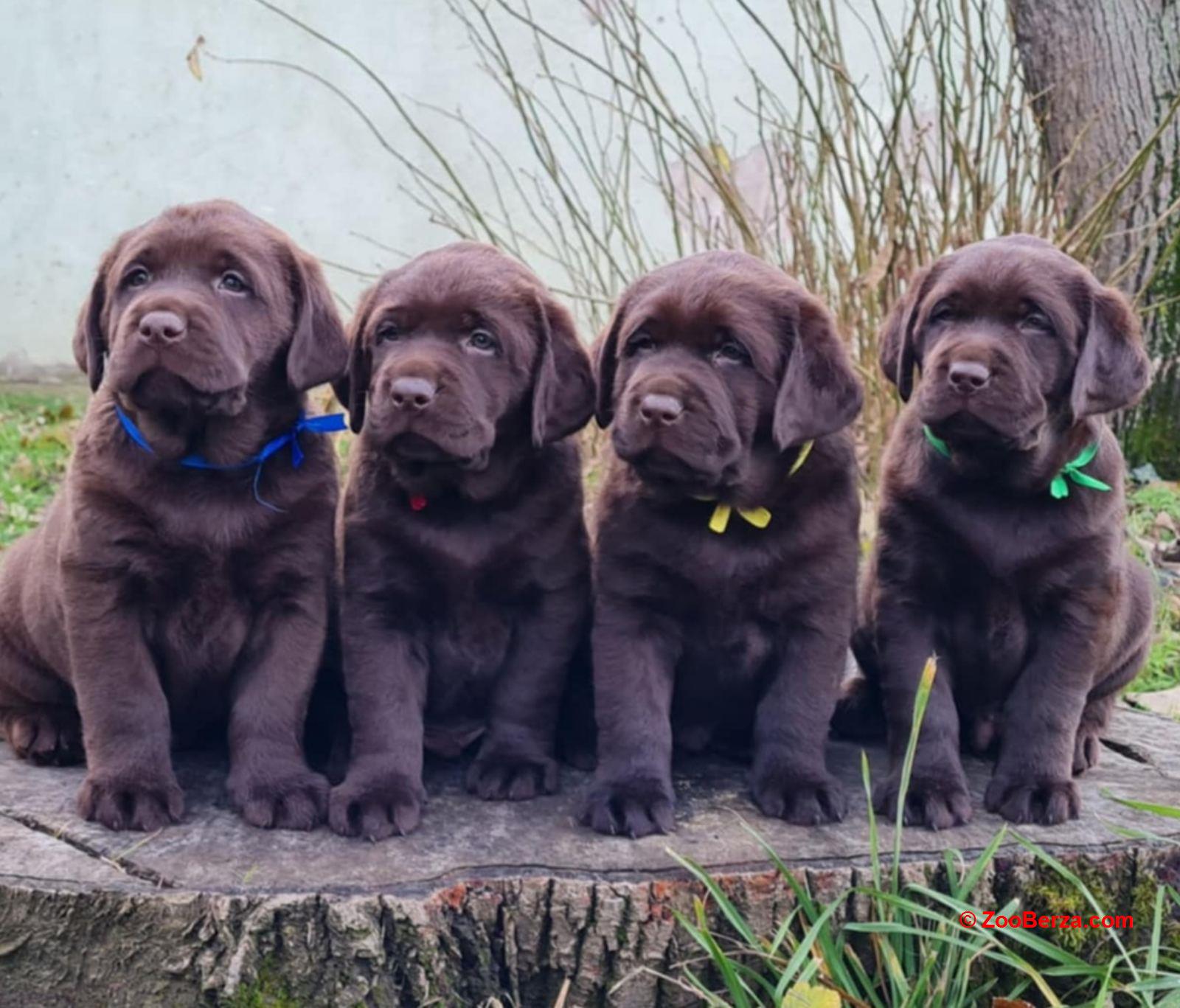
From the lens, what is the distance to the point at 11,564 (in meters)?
4.19

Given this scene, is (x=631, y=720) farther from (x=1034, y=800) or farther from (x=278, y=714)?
(x=1034, y=800)

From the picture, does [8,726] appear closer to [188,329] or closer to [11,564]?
[11,564]

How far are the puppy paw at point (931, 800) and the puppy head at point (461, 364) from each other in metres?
1.08

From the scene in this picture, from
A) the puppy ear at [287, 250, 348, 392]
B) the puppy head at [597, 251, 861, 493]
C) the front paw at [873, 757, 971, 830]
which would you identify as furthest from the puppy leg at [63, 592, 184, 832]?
the front paw at [873, 757, 971, 830]

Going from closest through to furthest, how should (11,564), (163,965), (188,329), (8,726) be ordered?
(163,965) → (188,329) → (8,726) → (11,564)

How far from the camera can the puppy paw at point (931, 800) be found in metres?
3.37

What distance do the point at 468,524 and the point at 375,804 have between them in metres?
0.70

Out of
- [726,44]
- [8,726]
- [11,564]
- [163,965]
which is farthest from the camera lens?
[726,44]

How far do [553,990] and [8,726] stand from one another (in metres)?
1.63

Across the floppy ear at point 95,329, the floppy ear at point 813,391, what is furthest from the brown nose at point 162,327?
the floppy ear at point 813,391

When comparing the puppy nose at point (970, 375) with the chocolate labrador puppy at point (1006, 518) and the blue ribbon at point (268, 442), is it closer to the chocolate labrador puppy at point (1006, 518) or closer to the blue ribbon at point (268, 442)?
the chocolate labrador puppy at point (1006, 518)

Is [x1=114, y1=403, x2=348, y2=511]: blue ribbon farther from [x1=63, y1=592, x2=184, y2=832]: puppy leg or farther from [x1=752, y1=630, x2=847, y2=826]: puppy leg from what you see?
[x1=752, y1=630, x2=847, y2=826]: puppy leg

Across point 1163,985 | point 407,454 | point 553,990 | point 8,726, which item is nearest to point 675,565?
point 407,454

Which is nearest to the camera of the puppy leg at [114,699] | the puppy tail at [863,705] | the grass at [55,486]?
the puppy leg at [114,699]
